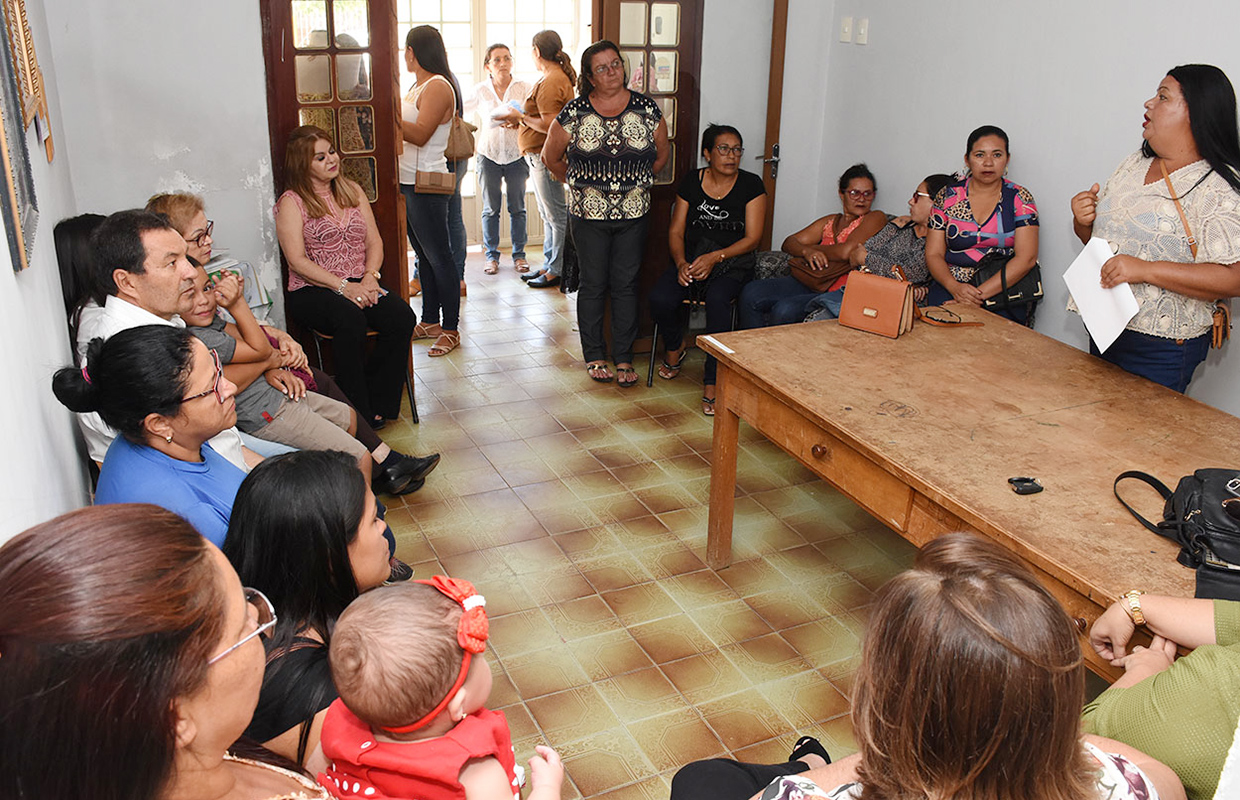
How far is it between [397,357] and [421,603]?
296cm

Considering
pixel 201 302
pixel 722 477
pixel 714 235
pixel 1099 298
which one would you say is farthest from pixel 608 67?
pixel 1099 298

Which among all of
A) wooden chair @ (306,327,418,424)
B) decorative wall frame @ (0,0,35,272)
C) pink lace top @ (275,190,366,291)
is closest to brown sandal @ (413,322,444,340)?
wooden chair @ (306,327,418,424)

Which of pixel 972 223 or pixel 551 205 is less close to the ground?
pixel 972 223

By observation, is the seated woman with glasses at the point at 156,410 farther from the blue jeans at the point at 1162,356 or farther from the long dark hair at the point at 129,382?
the blue jeans at the point at 1162,356

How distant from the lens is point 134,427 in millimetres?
2057

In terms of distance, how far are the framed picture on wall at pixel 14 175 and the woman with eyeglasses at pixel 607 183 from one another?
260cm

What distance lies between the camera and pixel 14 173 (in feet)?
6.43

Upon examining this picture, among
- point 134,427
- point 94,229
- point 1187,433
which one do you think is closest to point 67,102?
point 94,229

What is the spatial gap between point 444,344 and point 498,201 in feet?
5.62

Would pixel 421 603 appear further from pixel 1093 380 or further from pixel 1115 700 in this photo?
pixel 1093 380

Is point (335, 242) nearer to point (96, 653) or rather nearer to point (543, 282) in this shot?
point (543, 282)

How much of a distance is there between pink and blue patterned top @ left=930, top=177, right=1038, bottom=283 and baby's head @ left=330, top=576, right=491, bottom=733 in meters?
3.10

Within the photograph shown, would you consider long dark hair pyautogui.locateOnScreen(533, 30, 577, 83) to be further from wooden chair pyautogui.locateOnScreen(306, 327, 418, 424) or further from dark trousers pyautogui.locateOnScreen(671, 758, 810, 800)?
dark trousers pyautogui.locateOnScreen(671, 758, 810, 800)

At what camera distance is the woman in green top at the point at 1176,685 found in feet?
4.82
